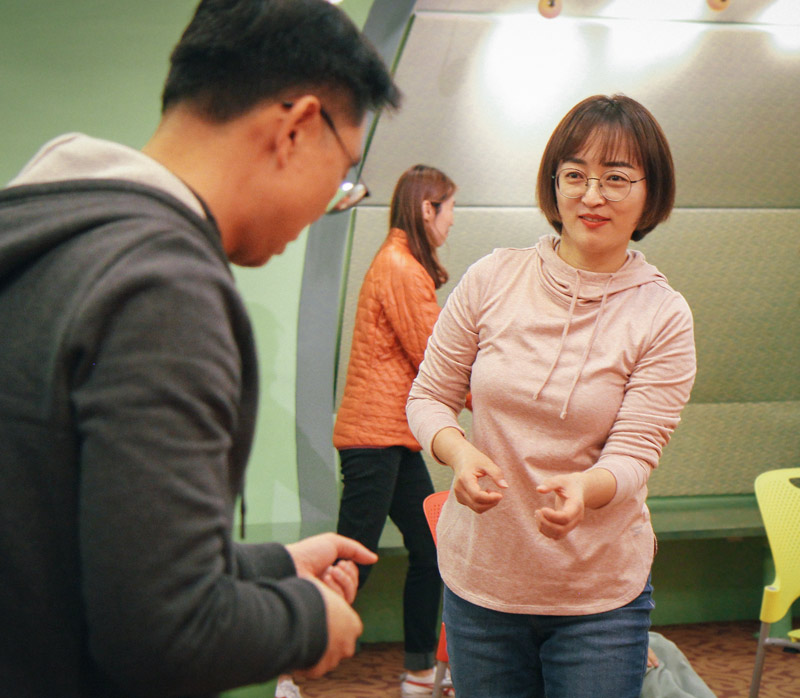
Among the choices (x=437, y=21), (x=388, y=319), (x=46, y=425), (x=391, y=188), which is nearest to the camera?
(x=46, y=425)

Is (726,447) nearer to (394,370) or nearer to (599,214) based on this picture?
(394,370)

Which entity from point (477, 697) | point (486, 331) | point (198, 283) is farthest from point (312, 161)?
point (477, 697)

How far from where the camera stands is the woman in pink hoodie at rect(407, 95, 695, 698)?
1316mm

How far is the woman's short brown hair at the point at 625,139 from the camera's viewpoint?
1.43 meters

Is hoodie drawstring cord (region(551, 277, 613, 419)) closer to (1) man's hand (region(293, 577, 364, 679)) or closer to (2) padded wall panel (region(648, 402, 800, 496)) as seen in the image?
(1) man's hand (region(293, 577, 364, 679))

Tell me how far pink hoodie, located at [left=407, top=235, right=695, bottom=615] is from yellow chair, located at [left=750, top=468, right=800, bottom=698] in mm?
1529

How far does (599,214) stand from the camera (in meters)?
1.43

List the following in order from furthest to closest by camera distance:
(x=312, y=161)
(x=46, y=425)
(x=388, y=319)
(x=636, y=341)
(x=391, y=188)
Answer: (x=391, y=188), (x=388, y=319), (x=636, y=341), (x=312, y=161), (x=46, y=425)

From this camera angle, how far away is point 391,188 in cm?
354

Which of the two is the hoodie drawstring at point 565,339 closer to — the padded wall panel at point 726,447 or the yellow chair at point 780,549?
the yellow chair at point 780,549

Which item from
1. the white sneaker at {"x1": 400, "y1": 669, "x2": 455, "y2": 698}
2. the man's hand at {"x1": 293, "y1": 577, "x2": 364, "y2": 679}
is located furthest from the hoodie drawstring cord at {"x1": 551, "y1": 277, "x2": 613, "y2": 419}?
the white sneaker at {"x1": 400, "y1": 669, "x2": 455, "y2": 698}

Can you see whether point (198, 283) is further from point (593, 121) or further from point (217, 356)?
point (593, 121)

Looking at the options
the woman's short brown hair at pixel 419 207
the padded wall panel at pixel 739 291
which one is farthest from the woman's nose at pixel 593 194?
the padded wall panel at pixel 739 291

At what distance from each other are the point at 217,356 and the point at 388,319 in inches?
86.5
